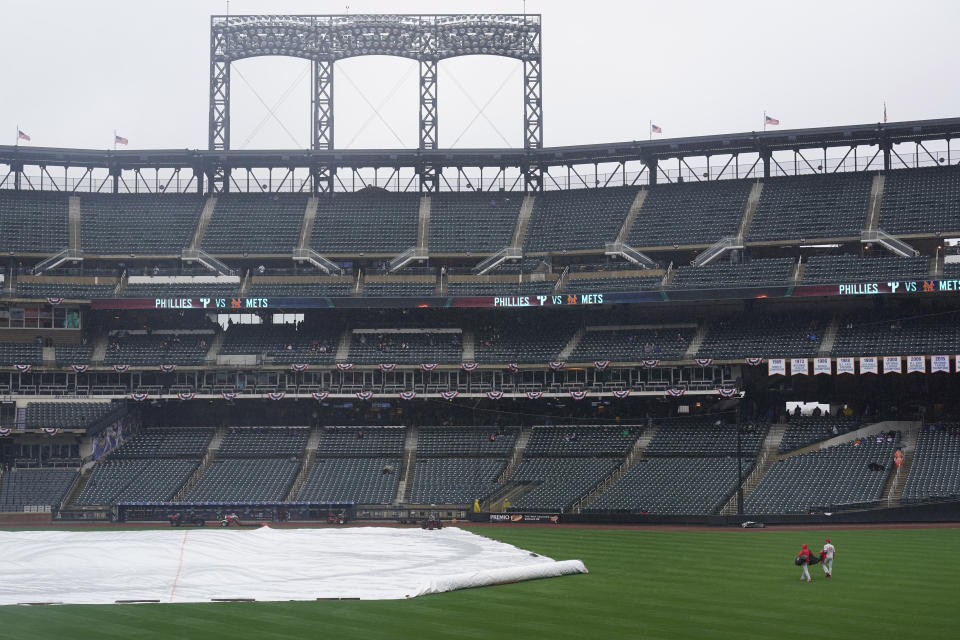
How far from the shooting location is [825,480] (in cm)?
6016

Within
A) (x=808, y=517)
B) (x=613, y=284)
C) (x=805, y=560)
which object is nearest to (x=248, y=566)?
(x=805, y=560)

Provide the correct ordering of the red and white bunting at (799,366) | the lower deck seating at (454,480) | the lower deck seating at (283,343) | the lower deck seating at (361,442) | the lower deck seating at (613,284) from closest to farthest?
1. the lower deck seating at (454,480)
2. the red and white bunting at (799,366)
3. the lower deck seating at (361,442)
4. the lower deck seating at (613,284)
5. the lower deck seating at (283,343)

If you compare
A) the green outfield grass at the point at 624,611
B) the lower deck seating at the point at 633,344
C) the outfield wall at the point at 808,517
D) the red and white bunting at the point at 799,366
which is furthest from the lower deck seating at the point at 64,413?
the red and white bunting at the point at 799,366

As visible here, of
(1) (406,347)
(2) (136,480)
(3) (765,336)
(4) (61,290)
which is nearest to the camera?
(2) (136,480)

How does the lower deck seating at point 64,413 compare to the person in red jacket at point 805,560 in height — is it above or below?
above

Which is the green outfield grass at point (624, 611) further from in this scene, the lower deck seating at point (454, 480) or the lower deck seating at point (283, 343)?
the lower deck seating at point (283, 343)

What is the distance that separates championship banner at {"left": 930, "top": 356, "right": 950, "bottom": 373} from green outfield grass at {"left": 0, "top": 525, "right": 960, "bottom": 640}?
24.3 m

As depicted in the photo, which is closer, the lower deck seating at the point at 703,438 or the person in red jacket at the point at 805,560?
the person in red jacket at the point at 805,560

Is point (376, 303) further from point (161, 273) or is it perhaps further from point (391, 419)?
point (161, 273)

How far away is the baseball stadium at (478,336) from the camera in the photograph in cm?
6366

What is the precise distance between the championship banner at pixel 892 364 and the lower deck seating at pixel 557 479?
56.2 feet

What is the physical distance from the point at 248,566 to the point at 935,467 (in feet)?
129

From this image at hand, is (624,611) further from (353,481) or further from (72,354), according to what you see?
(72,354)

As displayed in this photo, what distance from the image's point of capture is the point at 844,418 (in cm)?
6812
